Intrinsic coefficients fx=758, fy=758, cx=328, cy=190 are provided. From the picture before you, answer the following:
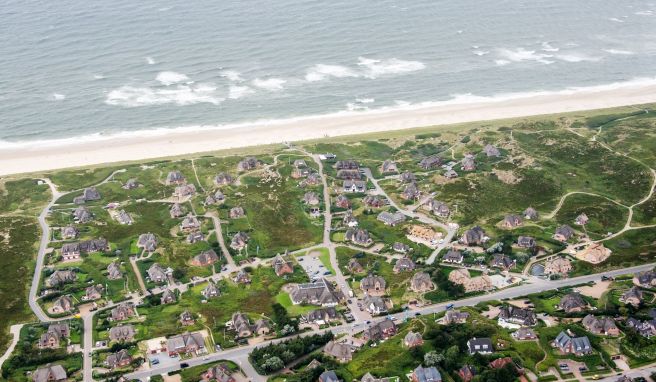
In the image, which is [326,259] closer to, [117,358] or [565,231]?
[117,358]

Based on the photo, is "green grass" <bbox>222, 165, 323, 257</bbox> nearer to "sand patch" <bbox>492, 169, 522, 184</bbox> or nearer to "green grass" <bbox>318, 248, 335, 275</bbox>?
"green grass" <bbox>318, 248, 335, 275</bbox>

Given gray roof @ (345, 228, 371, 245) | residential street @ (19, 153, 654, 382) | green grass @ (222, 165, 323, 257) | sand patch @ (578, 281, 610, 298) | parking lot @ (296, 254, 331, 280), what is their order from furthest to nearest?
1. green grass @ (222, 165, 323, 257)
2. gray roof @ (345, 228, 371, 245)
3. parking lot @ (296, 254, 331, 280)
4. sand patch @ (578, 281, 610, 298)
5. residential street @ (19, 153, 654, 382)

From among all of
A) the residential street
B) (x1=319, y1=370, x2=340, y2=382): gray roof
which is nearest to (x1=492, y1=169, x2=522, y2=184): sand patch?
the residential street

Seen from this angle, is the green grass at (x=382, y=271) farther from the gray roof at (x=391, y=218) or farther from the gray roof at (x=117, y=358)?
the gray roof at (x=117, y=358)

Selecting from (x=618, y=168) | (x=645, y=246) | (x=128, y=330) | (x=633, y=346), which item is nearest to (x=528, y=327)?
(x=633, y=346)

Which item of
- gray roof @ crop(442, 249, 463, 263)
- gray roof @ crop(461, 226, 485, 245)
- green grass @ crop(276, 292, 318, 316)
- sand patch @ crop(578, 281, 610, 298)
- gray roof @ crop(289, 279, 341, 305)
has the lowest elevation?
sand patch @ crop(578, 281, 610, 298)

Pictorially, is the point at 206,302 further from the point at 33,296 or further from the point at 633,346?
the point at 633,346

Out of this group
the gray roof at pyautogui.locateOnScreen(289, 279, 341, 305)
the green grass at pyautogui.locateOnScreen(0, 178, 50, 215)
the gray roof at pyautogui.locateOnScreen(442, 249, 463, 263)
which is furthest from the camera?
the green grass at pyautogui.locateOnScreen(0, 178, 50, 215)
